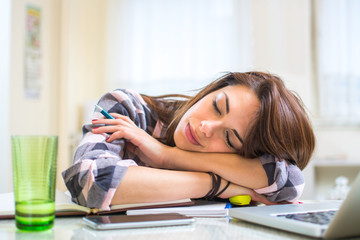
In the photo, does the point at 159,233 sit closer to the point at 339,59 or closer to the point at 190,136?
the point at 190,136

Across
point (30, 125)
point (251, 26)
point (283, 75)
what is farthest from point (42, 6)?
point (283, 75)

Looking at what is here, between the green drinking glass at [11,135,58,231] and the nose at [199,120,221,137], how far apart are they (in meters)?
0.49

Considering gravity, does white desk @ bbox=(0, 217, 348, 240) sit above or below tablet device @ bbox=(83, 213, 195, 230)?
below

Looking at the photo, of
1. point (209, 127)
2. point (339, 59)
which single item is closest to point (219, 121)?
point (209, 127)

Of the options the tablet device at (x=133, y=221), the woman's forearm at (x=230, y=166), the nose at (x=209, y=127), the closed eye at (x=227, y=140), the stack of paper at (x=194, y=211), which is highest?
the nose at (x=209, y=127)

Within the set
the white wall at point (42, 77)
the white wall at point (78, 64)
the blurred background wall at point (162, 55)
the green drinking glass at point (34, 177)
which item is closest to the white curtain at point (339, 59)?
the blurred background wall at point (162, 55)

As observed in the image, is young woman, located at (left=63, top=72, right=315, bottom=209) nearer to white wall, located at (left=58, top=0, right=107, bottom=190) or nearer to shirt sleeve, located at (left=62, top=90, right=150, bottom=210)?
shirt sleeve, located at (left=62, top=90, right=150, bottom=210)

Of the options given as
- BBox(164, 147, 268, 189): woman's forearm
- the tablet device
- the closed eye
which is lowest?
the tablet device

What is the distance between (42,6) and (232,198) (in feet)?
9.27

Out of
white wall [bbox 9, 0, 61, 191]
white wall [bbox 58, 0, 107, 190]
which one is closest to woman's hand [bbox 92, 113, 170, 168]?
white wall [bbox 9, 0, 61, 191]

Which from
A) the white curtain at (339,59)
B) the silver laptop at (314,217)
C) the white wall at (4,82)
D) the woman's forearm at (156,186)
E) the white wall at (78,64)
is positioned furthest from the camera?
the white wall at (78,64)

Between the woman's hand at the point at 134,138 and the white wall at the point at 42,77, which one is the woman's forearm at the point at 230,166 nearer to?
the woman's hand at the point at 134,138

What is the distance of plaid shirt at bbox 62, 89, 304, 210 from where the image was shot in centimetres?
87

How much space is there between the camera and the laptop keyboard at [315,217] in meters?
0.64
